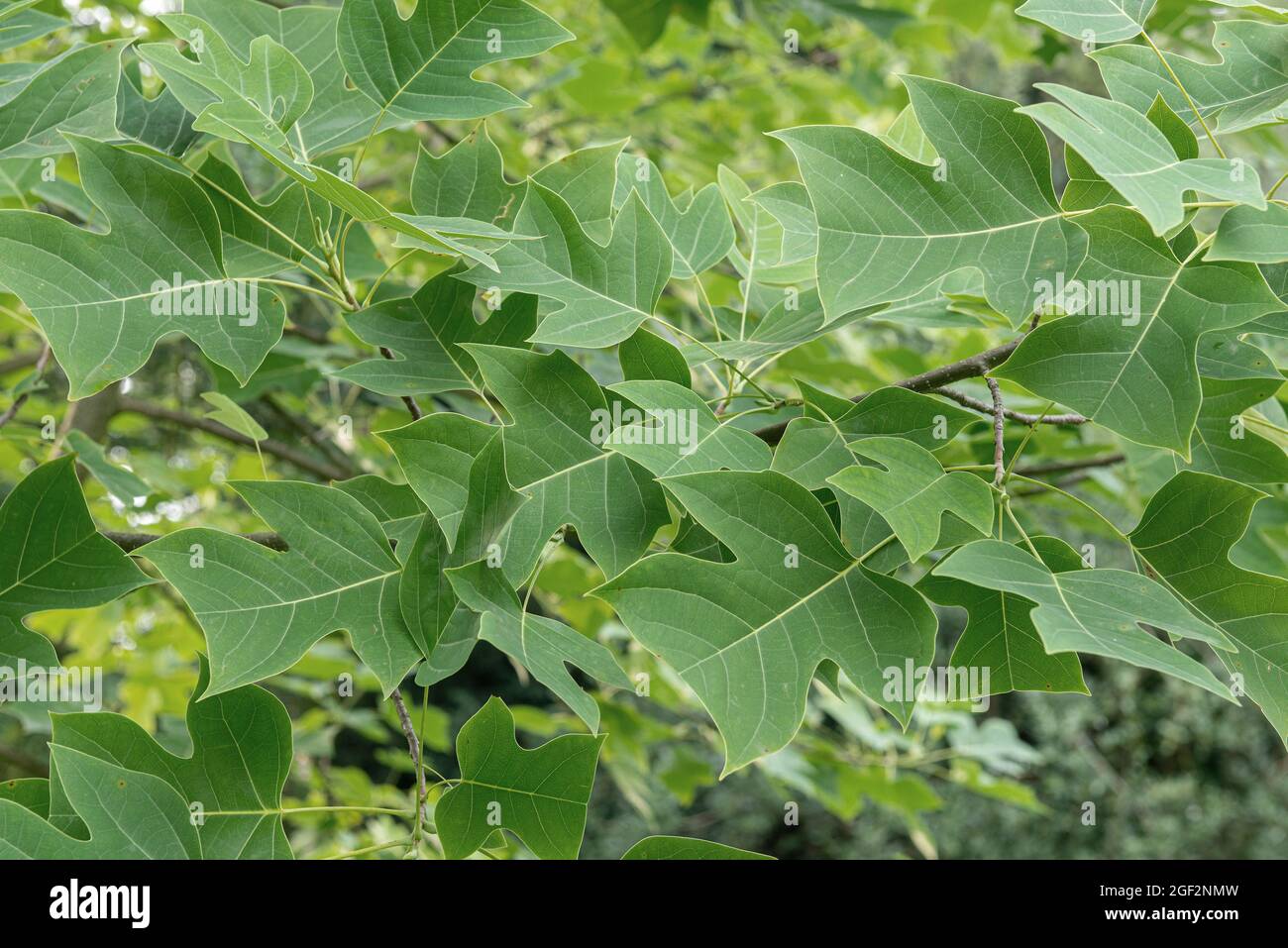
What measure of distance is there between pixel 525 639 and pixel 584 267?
10.0 inches

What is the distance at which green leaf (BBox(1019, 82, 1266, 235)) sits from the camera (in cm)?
50

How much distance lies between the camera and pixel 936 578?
66cm

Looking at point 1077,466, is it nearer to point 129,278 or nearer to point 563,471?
point 563,471

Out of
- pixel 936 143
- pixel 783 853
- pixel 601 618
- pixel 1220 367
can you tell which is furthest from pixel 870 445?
pixel 783 853

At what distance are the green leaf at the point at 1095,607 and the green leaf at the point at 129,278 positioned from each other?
0.51m

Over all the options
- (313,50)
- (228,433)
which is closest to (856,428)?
(313,50)

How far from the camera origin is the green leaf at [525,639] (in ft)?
2.01

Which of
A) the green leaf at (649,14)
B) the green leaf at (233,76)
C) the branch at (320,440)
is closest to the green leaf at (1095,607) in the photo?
the green leaf at (233,76)

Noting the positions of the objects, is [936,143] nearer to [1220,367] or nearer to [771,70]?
[1220,367]

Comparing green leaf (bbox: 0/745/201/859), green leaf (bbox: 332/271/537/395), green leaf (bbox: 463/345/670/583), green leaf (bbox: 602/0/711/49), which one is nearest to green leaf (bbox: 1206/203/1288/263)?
green leaf (bbox: 463/345/670/583)

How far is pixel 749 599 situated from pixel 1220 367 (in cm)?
39

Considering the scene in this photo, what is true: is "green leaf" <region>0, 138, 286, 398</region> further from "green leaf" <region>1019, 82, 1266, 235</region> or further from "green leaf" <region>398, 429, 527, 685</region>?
"green leaf" <region>1019, 82, 1266, 235</region>

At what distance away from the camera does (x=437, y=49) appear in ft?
2.50

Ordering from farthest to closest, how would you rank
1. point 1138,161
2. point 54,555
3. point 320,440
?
point 320,440, point 54,555, point 1138,161
